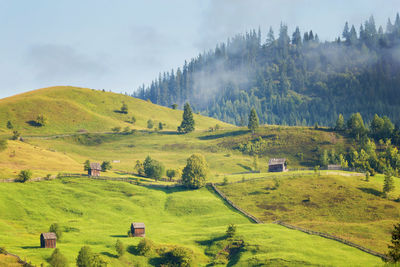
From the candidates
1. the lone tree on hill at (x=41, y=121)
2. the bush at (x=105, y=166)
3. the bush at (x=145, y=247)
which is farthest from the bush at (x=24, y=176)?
the lone tree on hill at (x=41, y=121)

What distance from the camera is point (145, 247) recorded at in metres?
73.1

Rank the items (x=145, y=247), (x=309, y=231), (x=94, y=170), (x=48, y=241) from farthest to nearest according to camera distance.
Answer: (x=94, y=170), (x=309, y=231), (x=145, y=247), (x=48, y=241)

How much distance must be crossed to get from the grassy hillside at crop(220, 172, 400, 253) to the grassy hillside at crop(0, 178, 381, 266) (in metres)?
6.22

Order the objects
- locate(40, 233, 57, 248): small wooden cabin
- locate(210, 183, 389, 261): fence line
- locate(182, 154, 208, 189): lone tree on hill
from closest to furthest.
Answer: locate(40, 233, 57, 248): small wooden cabin
locate(210, 183, 389, 261): fence line
locate(182, 154, 208, 189): lone tree on hill

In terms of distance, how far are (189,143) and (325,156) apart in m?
64.5

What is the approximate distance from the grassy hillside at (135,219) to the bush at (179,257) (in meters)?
2.55

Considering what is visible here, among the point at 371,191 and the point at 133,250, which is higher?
the point at 371,191

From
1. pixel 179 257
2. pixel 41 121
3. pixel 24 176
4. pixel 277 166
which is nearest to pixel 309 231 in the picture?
pixel 179 257

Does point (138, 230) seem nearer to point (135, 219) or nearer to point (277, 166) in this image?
point (135, 219)

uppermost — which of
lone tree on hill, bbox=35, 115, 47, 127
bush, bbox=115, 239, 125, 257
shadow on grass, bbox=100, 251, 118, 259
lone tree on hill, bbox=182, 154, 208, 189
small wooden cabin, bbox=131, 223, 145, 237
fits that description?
lone tree on hill, bbox=35, 115, 47, 127

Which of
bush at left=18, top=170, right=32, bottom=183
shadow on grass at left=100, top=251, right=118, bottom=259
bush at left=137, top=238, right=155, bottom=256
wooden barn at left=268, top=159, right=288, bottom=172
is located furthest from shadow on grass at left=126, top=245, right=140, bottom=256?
wooden barn at left=268, top=159, right=288, bottom=172

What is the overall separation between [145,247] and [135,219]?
948 inches

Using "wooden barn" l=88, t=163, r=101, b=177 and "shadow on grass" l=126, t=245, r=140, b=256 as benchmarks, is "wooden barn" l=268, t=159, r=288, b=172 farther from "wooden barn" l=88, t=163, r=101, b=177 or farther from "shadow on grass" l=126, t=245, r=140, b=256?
"shadow on grass" l=126, t=245, r=140, b=256

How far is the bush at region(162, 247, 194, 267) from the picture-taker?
2771 inches
